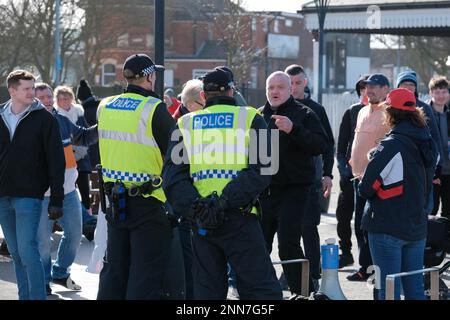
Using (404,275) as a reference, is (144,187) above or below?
above

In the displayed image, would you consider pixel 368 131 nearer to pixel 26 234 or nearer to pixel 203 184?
pixel 203 184

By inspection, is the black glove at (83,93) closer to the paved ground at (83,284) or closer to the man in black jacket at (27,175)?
the paved ground at (83,284)

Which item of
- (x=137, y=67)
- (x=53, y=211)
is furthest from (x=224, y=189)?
(x=53, y=211)

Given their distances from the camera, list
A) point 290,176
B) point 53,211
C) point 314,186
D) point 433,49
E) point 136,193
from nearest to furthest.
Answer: point 136,193, point 53,211, point 290,176, point 314,186, point 433,49

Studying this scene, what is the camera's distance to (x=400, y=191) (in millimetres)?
6941

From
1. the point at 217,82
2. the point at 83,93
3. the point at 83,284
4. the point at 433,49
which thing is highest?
the point at 433,49

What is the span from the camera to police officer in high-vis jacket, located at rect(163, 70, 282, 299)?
20.0 feet

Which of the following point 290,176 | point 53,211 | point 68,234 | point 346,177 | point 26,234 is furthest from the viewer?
point 346,177

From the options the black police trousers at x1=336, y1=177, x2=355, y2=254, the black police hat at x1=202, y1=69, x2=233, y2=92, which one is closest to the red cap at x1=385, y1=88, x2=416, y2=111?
the black police hat at x1=202, y1=69, x2=233, y2=92

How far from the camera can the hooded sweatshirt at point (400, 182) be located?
692 centimetres

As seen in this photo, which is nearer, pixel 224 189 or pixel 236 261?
pixel 224 189

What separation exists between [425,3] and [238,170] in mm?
16976

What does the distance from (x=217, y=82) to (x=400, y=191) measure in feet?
5.22

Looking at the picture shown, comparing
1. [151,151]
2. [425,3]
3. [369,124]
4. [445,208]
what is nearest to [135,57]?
[151,151]
